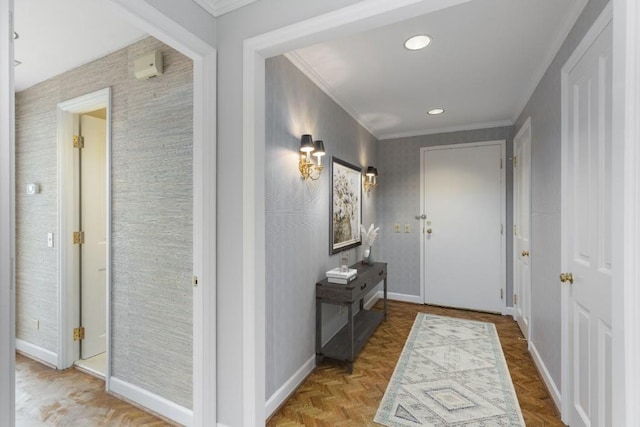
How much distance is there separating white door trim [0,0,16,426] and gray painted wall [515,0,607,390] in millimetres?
2502

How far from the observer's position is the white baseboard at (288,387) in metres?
1.91

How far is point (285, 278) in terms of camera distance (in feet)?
6.93

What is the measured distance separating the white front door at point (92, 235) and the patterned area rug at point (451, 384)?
2.55m

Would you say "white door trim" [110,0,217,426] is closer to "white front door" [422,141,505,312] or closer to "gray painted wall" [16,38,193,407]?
"gray painted wall" [16,38,193,407]

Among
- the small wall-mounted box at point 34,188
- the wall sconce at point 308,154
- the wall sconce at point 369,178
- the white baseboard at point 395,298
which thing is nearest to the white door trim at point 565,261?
the wall sconce at point 308,154

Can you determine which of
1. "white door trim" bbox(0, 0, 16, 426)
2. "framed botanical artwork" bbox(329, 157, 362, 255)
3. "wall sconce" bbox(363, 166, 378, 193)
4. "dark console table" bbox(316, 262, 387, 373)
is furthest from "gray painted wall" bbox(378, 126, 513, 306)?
"white door trim" bbox(0, 0, 16, 426)

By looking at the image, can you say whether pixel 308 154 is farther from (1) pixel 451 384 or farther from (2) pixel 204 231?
(1) pixel 451 384

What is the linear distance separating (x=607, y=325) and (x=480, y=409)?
103 cm

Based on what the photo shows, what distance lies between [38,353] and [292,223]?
103 inches

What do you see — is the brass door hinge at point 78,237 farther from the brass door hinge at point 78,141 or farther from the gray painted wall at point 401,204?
the gray painted wall at point 401,204

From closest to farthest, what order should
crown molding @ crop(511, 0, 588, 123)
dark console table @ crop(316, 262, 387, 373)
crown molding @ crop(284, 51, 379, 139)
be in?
crown molding @ crop(511, 0, 588, 123), crown molding @ crop(284, 51, 379, 139), dark console table @ crop(316, 262, 387, 373)

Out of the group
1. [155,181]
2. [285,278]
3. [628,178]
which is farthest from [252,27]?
[628,178]

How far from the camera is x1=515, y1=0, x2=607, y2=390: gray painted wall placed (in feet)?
6.41

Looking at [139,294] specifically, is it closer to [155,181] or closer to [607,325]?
[155,181]
